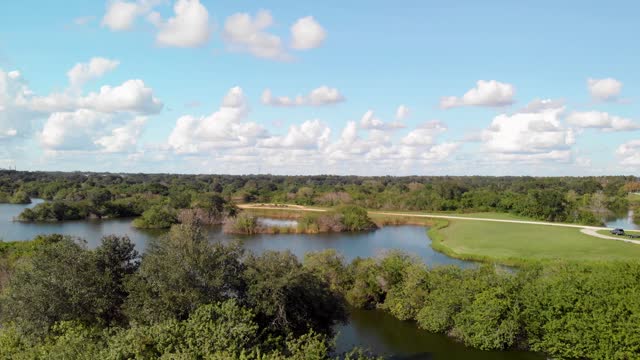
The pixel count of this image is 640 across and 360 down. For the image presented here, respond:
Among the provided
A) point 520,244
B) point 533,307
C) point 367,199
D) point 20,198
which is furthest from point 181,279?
point 20,198

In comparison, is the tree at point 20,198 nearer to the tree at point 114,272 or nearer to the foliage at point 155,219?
the foliage at point 155,219

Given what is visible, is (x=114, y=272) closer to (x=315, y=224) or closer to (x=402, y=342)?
(x=402, y=342)

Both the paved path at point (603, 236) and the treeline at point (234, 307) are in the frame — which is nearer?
the treeline at point (234, 307)

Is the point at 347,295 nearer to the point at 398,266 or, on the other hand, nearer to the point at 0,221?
the point at 398,266

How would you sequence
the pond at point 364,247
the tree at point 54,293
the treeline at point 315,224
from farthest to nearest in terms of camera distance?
the treeline at point 315,224 → the pond at point 364,247 → the tree at point 54,293

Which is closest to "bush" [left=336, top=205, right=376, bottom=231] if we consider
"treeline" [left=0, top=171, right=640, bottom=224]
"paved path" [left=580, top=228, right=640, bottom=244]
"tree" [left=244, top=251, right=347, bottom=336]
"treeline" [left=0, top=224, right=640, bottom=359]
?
"treeline" [left=0, top=171, right=640, bottom=224]

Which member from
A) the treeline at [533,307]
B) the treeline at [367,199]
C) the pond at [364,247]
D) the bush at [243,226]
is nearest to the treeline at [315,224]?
the bush at [243,226]

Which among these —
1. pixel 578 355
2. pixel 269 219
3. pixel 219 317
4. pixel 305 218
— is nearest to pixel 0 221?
pixel 269 219
